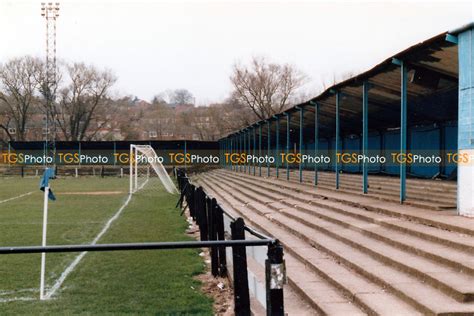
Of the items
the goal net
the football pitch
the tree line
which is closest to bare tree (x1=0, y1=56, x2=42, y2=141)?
the tree line

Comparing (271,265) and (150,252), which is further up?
(271,265)

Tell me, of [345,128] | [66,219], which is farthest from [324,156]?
[66,219]

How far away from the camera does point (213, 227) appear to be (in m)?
7.39

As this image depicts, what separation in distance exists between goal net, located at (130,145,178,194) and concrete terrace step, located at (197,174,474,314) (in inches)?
709

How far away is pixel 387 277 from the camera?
540 cm

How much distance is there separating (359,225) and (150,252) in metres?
3.63

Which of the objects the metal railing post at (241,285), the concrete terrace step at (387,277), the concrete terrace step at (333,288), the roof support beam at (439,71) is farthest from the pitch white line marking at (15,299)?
the roof support beam at (439,71)

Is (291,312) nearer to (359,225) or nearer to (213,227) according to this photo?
(213,227)

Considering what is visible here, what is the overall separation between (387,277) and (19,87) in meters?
65.9

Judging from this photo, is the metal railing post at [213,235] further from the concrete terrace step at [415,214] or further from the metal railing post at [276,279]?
the metal railing post at [276,279]

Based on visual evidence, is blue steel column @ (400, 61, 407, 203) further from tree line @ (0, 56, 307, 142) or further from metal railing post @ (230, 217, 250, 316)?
tree line @ (0, 56, 307, 142)

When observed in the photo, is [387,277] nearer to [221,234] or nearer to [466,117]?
[221,234]

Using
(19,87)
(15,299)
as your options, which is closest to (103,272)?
(15,299)

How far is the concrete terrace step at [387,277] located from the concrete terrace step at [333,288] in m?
0.08
